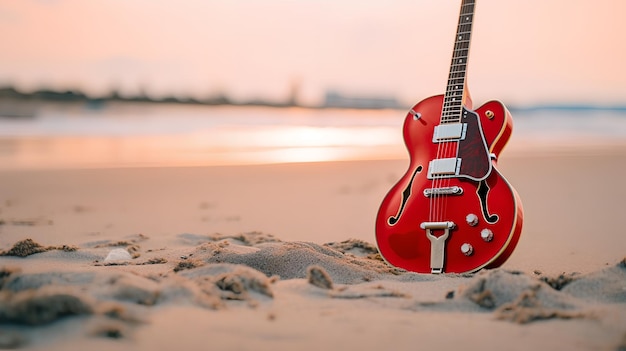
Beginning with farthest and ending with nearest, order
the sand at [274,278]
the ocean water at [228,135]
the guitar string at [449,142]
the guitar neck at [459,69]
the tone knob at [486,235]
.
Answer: the ocean water at [228,135] < the guitar neck at [459,69] < the guitar string at [449,142] < the tone knob at [486,235] < the sand at [274,278]

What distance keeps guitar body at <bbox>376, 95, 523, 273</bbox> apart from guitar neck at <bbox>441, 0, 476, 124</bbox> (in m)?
0.06

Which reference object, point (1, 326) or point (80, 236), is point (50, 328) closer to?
point (1, 326)

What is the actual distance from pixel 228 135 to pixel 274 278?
22.2ft

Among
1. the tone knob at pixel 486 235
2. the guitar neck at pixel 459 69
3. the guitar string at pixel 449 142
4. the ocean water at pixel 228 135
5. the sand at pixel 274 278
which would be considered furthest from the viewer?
the ocean water at pixel 228 135

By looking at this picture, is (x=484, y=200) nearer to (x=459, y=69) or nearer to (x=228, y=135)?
(x=459, y=69)

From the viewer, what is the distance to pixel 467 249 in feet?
9.88

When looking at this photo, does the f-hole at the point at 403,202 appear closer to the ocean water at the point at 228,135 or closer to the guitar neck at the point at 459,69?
the guitar neck at the point at 459,69

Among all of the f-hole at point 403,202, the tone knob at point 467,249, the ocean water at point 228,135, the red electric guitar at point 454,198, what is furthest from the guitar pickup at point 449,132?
the ocean water at point 228,135

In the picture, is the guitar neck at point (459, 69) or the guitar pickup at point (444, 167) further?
the guitar neck at point (459, 69)

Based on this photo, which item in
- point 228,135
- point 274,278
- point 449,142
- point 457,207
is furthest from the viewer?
point 228,135

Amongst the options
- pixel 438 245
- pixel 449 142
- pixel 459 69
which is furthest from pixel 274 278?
pixel 459 69

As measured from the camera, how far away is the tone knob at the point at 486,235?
2.97 metres

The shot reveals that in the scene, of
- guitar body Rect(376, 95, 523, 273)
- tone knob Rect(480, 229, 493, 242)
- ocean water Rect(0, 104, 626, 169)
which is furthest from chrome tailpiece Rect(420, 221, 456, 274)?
ocean water Rect(0, 104, 626, 169)

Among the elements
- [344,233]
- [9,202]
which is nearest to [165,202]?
[9,202]
